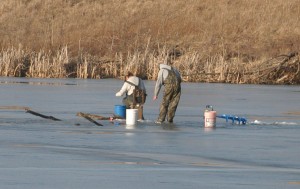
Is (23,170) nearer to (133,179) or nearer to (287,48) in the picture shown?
(133,179)

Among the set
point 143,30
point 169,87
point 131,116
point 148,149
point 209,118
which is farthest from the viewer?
point 143,30

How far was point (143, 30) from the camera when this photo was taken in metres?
75.6

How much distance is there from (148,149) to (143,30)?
58.1 m

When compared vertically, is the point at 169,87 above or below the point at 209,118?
above

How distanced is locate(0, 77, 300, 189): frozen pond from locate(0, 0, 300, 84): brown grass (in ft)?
97.6

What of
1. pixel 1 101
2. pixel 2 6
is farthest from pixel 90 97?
pixel 2 6

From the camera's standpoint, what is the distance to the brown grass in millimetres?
65500

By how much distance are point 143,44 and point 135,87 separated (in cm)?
4597

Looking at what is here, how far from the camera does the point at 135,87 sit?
25.3m

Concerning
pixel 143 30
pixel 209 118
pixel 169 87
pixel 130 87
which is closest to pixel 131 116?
pixel 209 118

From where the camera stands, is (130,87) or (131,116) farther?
(130,87)

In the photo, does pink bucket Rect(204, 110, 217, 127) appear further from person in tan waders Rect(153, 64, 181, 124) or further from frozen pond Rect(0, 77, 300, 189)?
person in tan waders Rect(153, 64, 181, 124)

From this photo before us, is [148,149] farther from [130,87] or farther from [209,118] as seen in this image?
[130,87]

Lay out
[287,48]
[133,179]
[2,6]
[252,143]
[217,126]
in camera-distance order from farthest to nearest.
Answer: [2,6] → [287,48] → [217,126] → [252,143] → [133,179]
